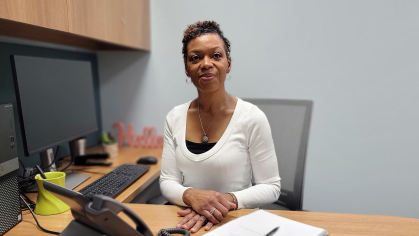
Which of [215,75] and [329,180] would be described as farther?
[329,180]

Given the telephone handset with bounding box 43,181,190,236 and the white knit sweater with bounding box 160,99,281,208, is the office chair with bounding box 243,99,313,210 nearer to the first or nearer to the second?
the white knit sweater with bounding box 160,99,281,208

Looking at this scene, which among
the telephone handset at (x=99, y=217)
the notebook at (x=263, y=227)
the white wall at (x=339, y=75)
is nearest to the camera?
the telephone handset at (x=99, y=217)

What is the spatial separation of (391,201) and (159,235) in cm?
164

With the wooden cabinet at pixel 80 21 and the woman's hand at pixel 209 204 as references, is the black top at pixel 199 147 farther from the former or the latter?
the wooden cabinet at pixel 80 21

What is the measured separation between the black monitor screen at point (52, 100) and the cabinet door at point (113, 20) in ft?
0.63

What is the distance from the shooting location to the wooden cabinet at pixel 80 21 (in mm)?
1062

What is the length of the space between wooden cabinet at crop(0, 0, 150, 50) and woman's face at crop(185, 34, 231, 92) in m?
0.54

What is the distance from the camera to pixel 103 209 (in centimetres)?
67

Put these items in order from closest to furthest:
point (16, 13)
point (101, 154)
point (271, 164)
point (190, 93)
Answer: point (16, 13) < point (271, 164) < point (101, 154) < point (190, 93)

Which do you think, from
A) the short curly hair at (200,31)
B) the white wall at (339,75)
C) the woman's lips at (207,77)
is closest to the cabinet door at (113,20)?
the white wall at (339,75)

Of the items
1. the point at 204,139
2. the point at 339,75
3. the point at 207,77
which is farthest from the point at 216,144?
the point at 339,75

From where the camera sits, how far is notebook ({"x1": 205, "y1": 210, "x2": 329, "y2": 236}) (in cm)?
81

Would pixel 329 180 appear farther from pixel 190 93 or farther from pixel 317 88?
pixel 190 93

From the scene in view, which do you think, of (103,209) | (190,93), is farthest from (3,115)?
(190,93)
